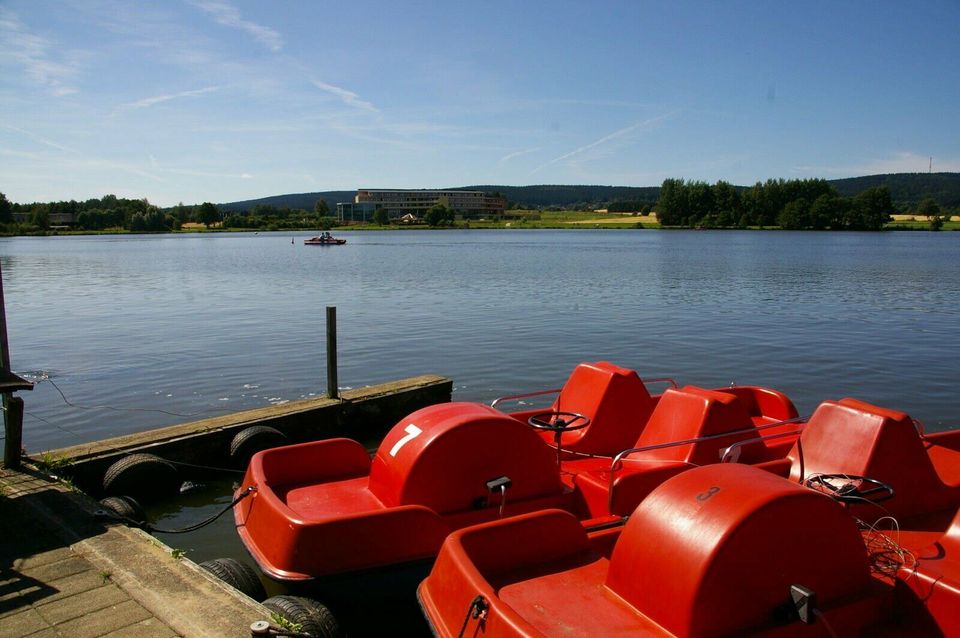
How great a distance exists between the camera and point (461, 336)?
1988 cm

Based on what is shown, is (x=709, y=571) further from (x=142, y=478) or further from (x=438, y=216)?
(x=438, y=216)

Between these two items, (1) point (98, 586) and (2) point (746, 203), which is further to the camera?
(2) point (746, 203)

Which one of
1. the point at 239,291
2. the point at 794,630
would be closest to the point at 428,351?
the point at 794,630

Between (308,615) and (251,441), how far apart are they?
15.3 feet

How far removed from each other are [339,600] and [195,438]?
430 cm

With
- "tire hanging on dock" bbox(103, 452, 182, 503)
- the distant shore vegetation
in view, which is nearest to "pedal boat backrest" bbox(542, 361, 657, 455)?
"tire hanging on dock" bbox(103, 452, 182, 503)

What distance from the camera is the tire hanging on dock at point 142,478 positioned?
803cm

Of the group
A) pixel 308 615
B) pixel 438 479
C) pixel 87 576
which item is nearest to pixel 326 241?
pixel 438 479

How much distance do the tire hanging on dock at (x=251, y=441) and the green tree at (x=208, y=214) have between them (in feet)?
549

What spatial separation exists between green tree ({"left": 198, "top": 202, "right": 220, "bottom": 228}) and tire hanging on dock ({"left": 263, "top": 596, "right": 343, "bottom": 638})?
17210 centimetres

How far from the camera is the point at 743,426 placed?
6.95m

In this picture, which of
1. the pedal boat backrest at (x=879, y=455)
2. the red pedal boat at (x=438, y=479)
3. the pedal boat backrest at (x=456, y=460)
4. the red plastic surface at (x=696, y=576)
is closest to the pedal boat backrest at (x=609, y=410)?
the red pedal boat at (x=438, y=479)

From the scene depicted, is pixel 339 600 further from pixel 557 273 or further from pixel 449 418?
pixel 557 273

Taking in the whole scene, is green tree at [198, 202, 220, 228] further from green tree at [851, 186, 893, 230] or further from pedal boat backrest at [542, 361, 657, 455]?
pedal boat backrest at [542, 361, 657, 455]
